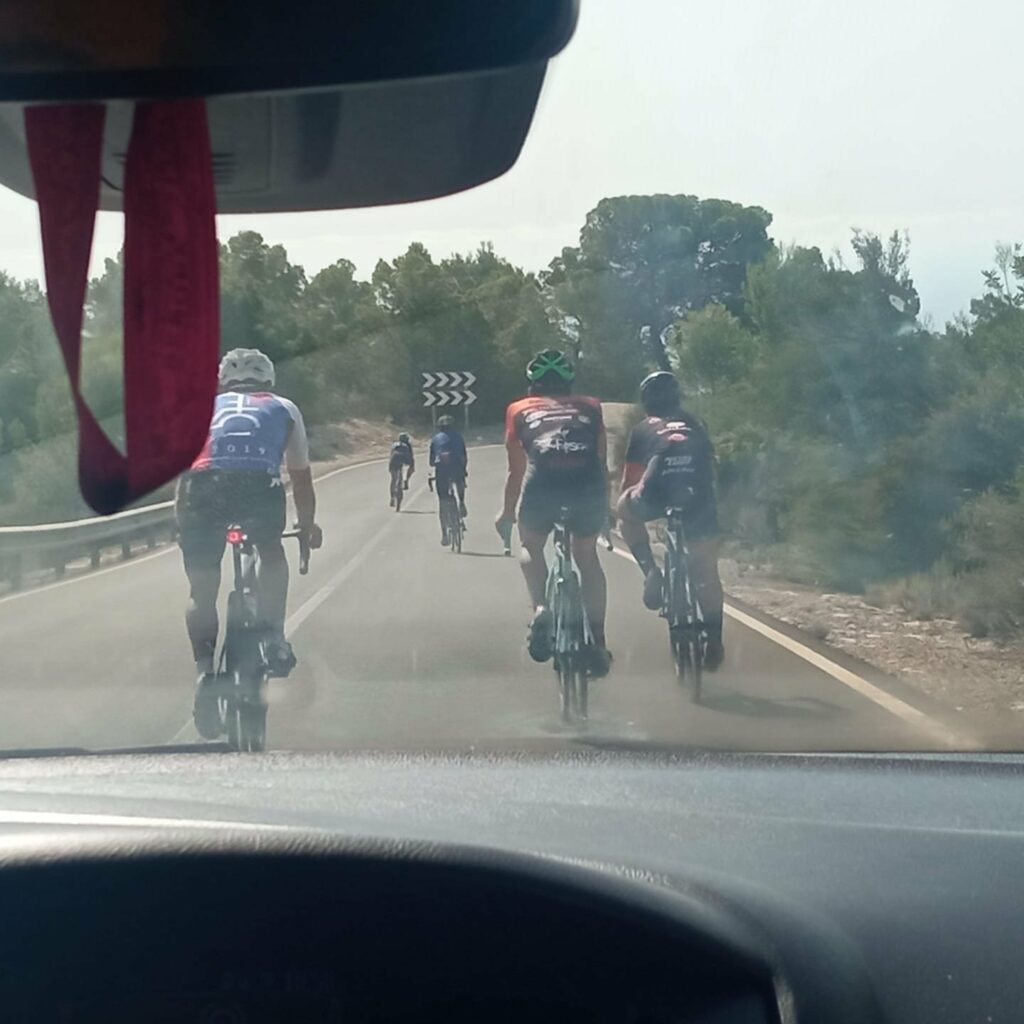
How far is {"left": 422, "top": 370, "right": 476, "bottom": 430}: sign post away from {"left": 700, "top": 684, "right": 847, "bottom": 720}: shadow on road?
6.76 m

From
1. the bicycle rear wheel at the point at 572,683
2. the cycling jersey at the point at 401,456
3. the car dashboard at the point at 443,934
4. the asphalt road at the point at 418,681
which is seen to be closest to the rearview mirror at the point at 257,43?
the car dashboard at the point at 443,934

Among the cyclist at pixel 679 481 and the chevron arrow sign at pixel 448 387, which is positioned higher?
the chevron arrow sign at pixel 448 387

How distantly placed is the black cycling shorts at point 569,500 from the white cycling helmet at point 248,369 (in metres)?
2.05

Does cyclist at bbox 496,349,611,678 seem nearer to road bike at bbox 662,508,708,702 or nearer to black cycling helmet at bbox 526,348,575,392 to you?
black cycling helmet at bbox 526,348,575,392

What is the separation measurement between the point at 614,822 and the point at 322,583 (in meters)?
12.1

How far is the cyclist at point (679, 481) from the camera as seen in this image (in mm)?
9617

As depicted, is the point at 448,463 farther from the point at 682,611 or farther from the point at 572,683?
the point at 572,683

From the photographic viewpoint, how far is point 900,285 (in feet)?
74.0

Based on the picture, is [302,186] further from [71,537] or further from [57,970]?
[71,537]

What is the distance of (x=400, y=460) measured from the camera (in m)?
24.7

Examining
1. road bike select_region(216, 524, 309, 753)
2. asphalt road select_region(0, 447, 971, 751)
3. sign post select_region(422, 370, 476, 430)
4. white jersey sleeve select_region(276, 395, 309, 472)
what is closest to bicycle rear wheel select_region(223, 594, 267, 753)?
road bike select_region(216, 524, 309, 753)

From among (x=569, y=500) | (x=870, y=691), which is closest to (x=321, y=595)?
(x=569, y=500)

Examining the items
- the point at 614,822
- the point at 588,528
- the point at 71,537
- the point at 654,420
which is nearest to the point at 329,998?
the point at 614,822

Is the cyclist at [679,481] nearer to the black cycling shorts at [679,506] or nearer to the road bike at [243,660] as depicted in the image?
the black cycling shorts at [679,506]
